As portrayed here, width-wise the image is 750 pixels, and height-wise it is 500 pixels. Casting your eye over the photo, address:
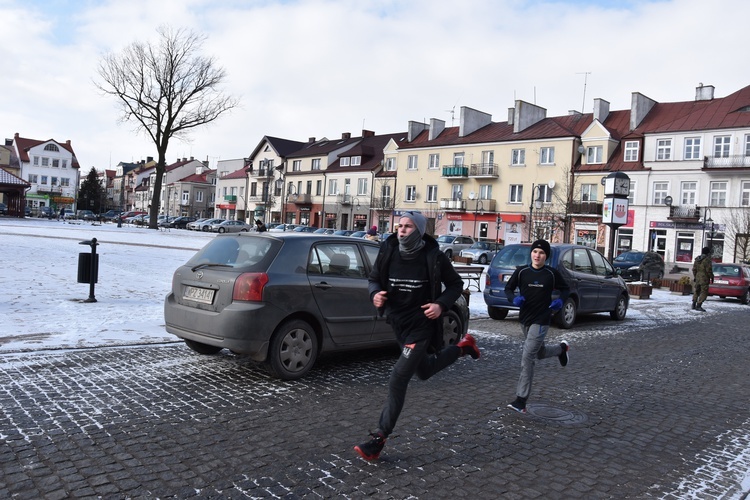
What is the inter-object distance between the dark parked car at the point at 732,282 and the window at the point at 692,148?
26.9m

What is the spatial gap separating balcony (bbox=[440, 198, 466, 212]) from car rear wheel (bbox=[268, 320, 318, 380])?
53.7 meters

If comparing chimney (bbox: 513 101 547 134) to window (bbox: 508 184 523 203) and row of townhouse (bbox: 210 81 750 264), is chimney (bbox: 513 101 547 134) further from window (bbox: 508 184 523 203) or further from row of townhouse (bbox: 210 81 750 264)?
window (bbox: 508 184 523 203)

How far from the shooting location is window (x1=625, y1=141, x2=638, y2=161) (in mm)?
50334

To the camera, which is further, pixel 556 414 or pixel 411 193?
pixel 411 193

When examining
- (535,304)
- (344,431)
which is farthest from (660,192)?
(344,431)

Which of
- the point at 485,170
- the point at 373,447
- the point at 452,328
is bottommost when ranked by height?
the point at 373,447

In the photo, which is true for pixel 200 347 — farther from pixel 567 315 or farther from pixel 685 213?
pixel 685 213

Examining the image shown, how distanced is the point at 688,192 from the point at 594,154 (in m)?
7.89

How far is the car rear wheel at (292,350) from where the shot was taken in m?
6.60

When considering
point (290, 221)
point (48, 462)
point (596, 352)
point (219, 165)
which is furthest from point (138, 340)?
point (219, 165)

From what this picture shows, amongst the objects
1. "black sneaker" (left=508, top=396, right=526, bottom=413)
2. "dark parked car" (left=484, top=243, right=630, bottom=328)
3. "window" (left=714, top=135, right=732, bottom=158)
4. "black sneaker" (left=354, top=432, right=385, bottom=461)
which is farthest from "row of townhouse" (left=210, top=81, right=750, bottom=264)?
"black sneaker" (left=354, top=432, right=385, bottom=461)

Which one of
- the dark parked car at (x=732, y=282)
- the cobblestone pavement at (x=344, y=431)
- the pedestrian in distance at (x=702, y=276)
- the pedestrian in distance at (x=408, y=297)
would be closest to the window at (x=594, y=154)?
the dark parked car at (x=732, y=282)

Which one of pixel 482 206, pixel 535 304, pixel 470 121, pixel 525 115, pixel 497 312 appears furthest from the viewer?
pixel 470 121

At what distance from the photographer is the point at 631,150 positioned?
1992 inches
